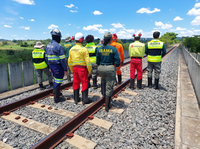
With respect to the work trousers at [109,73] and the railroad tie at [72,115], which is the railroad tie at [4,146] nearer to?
the railroad tie at [72,115]

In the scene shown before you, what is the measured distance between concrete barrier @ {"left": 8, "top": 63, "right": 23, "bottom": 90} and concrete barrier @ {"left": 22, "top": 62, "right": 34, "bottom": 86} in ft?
0.76

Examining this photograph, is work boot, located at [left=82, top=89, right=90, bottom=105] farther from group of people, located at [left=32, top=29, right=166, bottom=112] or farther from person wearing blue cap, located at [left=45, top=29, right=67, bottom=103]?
person wearing blue cap, located at [left=45, top=29, right=67, bottom=103]

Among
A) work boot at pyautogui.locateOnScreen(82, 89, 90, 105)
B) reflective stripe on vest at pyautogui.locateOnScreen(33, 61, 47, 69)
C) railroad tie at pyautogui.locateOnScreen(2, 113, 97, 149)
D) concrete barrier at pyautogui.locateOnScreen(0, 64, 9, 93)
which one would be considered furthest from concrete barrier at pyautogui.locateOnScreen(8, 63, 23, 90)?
work boot at pyautogui.locateOnScreen(82, 89, 90, 105)

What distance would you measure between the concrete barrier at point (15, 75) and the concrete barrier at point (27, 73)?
0.23 metres

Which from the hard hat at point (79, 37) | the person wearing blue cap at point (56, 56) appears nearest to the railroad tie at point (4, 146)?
the person wearing blue cap at point (56, 56)

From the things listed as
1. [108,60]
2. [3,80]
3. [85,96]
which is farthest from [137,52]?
[3,80]

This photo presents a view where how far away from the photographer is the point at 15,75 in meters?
6.06

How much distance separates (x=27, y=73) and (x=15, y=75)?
1.89 feet

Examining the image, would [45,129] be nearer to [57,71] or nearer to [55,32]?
[57,71]

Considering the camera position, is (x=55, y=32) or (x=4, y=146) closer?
(x=4, y=146)

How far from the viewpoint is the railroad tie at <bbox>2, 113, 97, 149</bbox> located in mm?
2838

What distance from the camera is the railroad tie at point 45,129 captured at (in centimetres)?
284

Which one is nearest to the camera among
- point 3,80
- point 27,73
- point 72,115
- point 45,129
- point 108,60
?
point 45,129

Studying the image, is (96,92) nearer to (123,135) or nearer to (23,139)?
(123,135)
